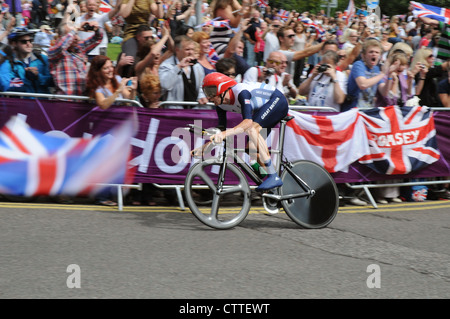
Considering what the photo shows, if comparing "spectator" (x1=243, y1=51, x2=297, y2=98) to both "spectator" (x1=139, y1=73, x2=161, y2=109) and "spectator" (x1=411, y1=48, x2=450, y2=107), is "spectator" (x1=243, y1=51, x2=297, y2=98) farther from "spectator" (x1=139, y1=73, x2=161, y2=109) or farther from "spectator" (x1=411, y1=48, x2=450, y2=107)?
"spectator" (x1=411, y1=48, x2=450, y2=107)

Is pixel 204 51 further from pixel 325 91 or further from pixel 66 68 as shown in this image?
pixel 66 68

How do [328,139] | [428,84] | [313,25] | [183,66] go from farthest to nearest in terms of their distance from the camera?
[313,25], [428,84], [328,139], [183,66]

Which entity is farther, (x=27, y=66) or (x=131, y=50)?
(x=131, y=50)

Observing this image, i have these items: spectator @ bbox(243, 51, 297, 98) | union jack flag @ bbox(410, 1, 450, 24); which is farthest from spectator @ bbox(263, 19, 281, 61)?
union jack flag @ bbox(410, 1, 450, 24)

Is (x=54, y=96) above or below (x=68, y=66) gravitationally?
below

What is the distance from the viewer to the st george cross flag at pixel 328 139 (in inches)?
369

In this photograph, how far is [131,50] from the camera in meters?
10.4

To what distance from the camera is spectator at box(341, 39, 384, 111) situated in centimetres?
996

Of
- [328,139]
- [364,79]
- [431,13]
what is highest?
[431,13]

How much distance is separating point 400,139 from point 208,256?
477 centimetres

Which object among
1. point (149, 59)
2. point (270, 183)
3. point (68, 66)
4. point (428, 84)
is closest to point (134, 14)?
point (149, 59)

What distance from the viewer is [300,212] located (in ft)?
25.9

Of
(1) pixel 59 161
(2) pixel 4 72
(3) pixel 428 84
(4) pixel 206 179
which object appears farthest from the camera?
(3) pixel 428 84
